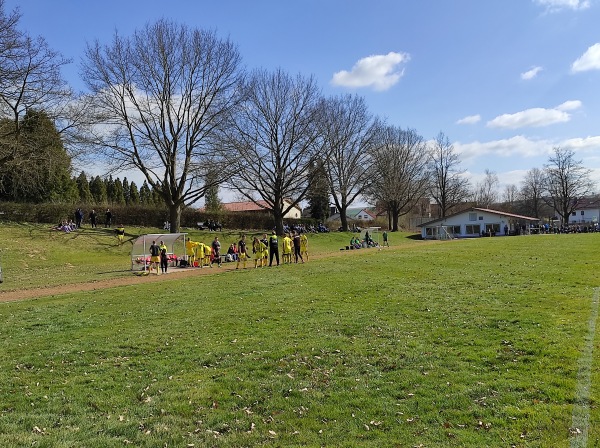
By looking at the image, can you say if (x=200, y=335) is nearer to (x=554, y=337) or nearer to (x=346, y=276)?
(x=554, y=337)

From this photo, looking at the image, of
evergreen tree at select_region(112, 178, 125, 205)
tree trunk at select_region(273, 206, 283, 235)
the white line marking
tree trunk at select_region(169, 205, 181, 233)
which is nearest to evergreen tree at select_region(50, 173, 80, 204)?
evergreen tree at select_region(112, 178, 125, 205)

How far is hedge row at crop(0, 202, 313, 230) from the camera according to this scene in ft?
118

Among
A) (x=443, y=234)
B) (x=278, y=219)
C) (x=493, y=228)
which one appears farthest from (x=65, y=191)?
(x=493, y=228)

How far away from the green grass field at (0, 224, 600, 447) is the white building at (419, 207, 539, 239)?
184 feet

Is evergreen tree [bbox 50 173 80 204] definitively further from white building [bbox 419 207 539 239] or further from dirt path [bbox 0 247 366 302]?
white building [bbox 419 207 539 239]

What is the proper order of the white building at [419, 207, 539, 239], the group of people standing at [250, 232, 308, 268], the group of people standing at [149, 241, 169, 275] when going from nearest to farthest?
the group of people standing at [149, 241, 169, 275], the group of people standing at [250, 232, 308, 268], the white building at [419, 207, 539, 239]

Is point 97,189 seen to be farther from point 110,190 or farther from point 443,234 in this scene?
point 443,234

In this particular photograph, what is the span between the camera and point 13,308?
1329 cm

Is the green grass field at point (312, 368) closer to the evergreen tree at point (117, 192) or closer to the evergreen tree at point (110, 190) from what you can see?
the evergreen tree at point (117, 192)

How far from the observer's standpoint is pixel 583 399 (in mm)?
4902

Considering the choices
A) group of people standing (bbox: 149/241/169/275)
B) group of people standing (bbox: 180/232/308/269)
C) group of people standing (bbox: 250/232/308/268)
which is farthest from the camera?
group of people standing (bbox: 180/232/308/269)

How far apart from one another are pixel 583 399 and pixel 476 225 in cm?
6912

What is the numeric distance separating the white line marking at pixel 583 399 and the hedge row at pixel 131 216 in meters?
38.8

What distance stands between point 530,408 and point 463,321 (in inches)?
162
